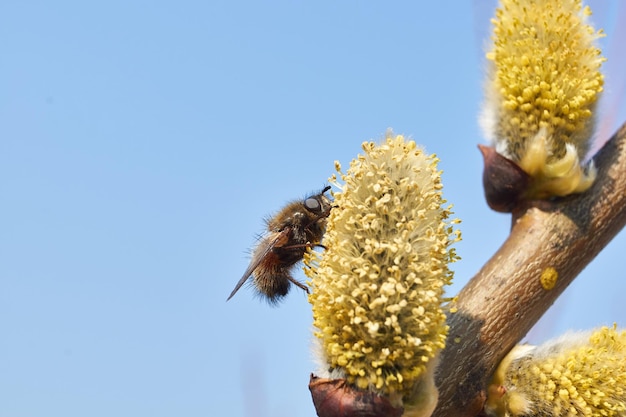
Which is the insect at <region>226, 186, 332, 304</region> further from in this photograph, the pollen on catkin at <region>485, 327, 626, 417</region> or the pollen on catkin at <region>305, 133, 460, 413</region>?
the pollen on catkin at <region>485, 327, 626, 417</region>

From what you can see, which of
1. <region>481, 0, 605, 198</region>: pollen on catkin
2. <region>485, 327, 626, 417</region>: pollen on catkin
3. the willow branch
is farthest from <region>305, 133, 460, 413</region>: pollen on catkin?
<region>481, 0, 605, 198</region>: pollen on catkin

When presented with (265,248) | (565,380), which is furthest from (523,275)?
(265,248)

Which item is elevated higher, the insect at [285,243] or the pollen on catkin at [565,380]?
the pollen on catkin at [565,380]

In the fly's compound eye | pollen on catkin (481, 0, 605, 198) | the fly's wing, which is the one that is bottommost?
the fly's wing

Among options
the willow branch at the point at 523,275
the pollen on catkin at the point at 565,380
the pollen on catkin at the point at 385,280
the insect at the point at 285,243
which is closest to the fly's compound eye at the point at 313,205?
the insect at the point at 285,243

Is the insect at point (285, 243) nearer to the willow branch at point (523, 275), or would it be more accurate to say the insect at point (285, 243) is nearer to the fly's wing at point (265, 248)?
the fly's wing at point (265, 248)

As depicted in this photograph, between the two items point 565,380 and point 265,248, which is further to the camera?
point 265,248

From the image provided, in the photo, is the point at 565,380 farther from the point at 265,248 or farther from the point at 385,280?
the point at 265,248

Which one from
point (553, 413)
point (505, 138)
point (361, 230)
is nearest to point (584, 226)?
point (505, 138)
